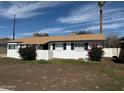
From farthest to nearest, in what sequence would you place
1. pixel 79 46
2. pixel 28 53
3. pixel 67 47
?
pixel 67 47, pixel 79 46, pixel 28 53

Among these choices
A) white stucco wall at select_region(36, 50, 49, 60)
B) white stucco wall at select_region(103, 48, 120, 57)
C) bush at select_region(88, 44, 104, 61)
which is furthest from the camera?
white stucco wall at select_region(103, 48, 120, 57)

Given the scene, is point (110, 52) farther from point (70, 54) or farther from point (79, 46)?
point (70, 54)

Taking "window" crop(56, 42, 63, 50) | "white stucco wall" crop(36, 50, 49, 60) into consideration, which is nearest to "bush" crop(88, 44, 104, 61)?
"white stucco wall" crop(36, 50, 49, 60)

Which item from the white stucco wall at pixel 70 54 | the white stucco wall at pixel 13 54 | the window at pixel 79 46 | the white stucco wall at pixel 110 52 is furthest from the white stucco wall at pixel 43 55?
the white stucco wall at pixel 110 52

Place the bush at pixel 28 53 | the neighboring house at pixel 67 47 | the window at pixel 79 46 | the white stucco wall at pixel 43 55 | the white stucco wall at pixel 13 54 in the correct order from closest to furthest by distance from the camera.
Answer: the bush at pixel 28 53, the white stucco wall at pixel 43 55, the neighboring house at pixel 67 47, the window at pixel 79 46, the white stucco wall at pixel 13 54

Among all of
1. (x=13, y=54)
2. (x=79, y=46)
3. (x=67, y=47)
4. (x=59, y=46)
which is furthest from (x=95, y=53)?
(x=13, y=54)

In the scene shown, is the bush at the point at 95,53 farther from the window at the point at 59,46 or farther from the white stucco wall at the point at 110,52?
the white stucco wall at the point at 110,52

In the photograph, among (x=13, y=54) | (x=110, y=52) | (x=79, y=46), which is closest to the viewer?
(x=79, y=46)

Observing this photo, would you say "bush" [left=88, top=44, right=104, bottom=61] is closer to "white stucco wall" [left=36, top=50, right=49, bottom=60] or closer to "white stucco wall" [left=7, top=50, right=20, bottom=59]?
"white stucco wall" [left=36, top=50, right=49, bottom=60]

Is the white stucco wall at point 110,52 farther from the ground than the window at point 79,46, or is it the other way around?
the window at point 79,46

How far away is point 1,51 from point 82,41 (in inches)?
931

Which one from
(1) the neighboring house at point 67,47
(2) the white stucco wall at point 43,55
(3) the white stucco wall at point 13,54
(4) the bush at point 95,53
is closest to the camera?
(4) the bush at point 95,53

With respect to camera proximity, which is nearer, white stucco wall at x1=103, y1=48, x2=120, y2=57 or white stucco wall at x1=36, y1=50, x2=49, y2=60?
white stucco wall at x1=36, y1=50, x2=49, y2=60

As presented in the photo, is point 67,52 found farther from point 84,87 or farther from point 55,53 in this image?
point 84,87
